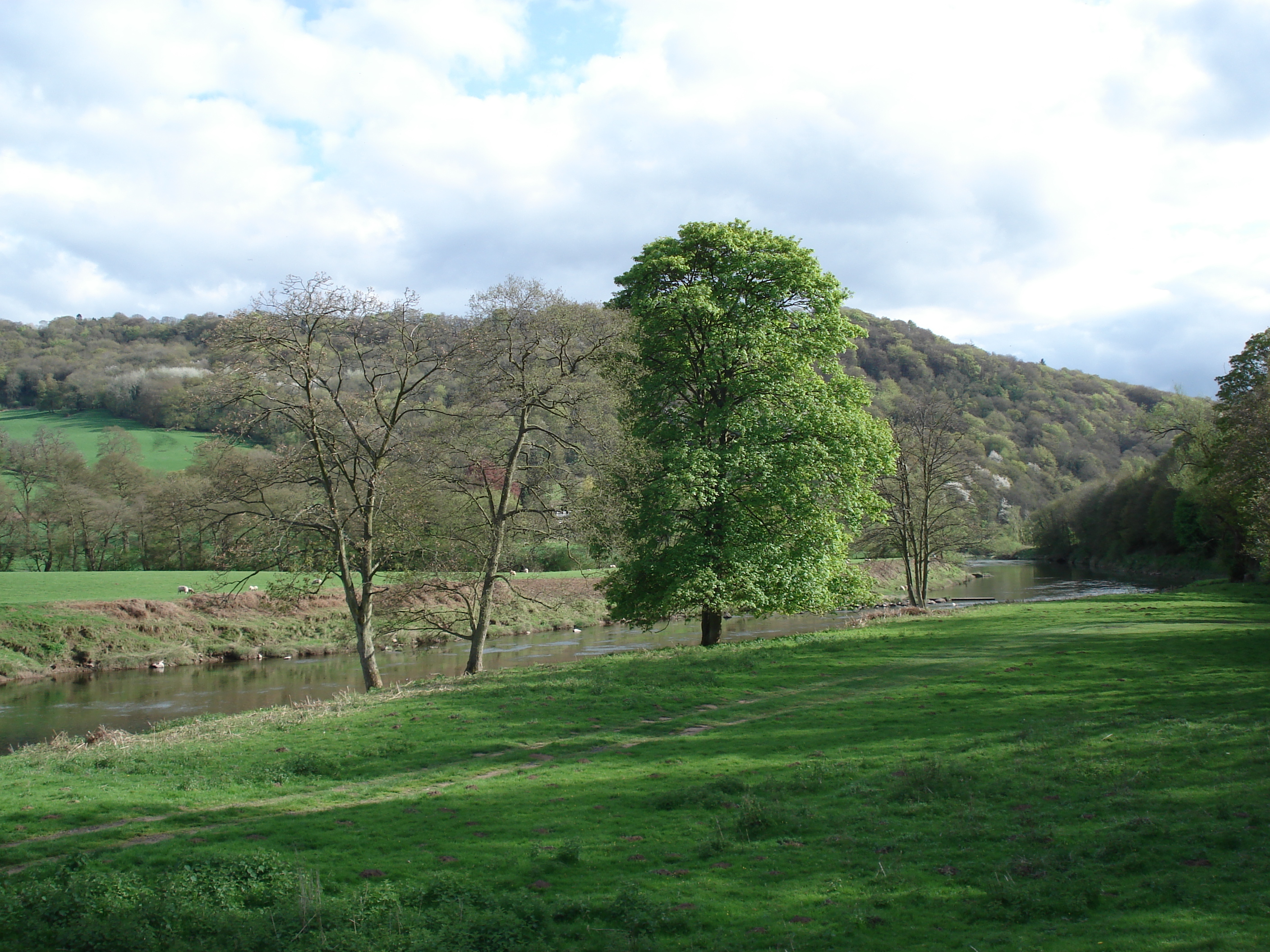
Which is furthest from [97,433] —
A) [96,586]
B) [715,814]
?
[715,814]

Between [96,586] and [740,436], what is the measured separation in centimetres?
3870

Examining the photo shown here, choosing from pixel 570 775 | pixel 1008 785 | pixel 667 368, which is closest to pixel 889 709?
pixel 1008 785

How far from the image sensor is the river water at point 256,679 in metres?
24.5

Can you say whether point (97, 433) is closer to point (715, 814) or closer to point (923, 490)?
point (923, 490)

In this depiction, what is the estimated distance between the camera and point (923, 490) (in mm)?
40938

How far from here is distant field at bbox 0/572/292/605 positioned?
37094 millimetres

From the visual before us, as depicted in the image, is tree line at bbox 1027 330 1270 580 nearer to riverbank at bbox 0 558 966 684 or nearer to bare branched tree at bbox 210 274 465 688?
riverbank at bbox 0 558 966 684

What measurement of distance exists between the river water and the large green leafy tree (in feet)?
15.6

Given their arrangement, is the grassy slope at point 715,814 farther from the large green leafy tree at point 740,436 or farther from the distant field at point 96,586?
the distant field at point 96,586

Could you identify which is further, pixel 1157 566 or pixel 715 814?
pixel 1157 566

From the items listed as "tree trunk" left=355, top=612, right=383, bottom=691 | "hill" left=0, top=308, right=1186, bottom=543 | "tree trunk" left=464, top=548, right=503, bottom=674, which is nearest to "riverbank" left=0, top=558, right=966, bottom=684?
"tree trunk" left=355, top=612, right=383, bottom=691

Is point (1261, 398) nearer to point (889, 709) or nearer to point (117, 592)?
point (889, 709)

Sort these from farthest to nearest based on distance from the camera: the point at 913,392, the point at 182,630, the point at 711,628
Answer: the point at 913,392 < the point at 182,630 < the point at 711,628

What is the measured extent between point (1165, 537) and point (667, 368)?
6471cm
